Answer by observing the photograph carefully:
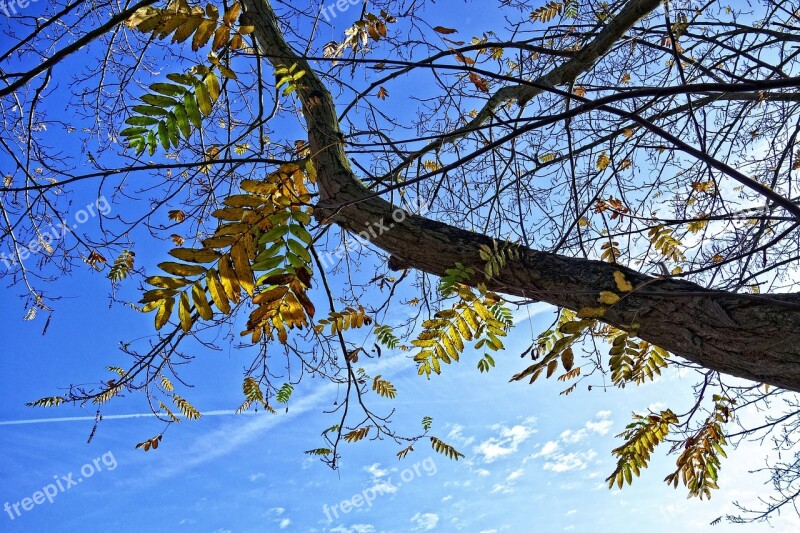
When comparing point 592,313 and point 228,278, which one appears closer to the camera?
point 228,278

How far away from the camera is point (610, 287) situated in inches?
72.4

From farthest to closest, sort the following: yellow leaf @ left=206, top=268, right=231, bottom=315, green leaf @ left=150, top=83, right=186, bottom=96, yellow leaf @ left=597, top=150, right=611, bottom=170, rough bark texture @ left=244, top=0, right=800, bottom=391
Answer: yellow leaf @ left=597, top=150, right=611, bottom=170 → rough bark texture @ left=244, top=0, right=800, bottom=391 → green leaf @ left=150, top=83, right=186, bottom=96 → yellow leaf @ left=206, top=268, right=231, bottom=315

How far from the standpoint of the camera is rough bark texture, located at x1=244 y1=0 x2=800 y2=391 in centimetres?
154

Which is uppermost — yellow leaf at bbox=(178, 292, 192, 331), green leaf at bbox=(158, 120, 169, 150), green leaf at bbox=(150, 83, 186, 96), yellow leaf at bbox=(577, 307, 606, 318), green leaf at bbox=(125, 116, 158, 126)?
green leaf at bbox=(125, 116, 158, 126)

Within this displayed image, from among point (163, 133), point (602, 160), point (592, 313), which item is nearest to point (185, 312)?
point (163, 133)

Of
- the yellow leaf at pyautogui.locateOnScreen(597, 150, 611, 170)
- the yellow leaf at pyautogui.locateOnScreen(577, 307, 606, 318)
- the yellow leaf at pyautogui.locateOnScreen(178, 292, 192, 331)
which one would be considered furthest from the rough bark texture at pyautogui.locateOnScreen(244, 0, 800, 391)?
the yellow leaf at pyautogui.locateOnScreen(597, 150, 611, 170)

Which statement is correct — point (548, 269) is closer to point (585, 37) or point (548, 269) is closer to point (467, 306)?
point (467, 306)

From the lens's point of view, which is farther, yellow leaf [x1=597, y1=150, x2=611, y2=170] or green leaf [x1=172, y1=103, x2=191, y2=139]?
yellow leaf [x1=597, y1=150, x2=611, y2=170]

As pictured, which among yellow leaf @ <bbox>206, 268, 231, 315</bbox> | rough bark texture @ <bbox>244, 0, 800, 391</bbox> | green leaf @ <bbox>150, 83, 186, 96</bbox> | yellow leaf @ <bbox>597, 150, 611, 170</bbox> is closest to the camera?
yellow leaf @ <bbox>206, 268, 231, 315</bbox>

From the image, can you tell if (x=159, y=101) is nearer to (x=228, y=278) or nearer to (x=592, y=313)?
(x=228, y=278)

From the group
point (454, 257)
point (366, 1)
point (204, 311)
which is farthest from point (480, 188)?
point (204, 311)

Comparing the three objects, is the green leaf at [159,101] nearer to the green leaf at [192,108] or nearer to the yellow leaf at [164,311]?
the green leaf at [192,108]

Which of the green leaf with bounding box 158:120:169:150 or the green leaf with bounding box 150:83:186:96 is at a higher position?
the green leaf with bounding box 150:83:186:96

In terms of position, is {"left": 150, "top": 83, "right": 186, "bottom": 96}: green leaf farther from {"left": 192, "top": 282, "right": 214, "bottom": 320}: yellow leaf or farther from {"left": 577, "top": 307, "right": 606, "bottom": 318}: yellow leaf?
{"left": 577, "top": 307, "right": 606, "bottom": 318}: yellow leaf
